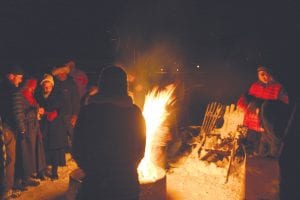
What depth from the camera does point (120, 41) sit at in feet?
30.1

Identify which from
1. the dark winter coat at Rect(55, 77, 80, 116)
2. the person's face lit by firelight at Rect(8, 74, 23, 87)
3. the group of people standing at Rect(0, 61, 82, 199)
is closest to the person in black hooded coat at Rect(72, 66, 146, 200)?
the group of people standing at Rect(0, 61, 82, 199)

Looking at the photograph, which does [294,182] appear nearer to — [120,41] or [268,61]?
[120,41]

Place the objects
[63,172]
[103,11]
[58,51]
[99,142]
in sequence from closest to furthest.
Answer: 1. [99,142]
2. [63,172]
3. [103,11]
4. [58,51]

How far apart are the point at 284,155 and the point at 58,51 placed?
40.6 feet

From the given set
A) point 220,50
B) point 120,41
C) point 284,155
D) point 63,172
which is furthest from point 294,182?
point 220,50

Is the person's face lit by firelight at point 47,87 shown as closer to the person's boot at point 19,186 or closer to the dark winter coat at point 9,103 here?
the dark winter coat at point 9,103

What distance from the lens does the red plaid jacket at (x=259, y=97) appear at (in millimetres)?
6465

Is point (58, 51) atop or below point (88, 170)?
atop

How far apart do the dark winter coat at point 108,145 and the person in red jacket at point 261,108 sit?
365 cm

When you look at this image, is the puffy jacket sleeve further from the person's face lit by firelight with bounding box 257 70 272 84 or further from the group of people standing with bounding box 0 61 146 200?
the person's face lit by firelight with bounding box 257 70 272 84

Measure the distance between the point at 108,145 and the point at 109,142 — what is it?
27mm

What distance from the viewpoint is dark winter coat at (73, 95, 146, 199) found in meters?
3.03

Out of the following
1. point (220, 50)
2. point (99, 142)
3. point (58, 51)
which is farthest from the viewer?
point (220, 50)

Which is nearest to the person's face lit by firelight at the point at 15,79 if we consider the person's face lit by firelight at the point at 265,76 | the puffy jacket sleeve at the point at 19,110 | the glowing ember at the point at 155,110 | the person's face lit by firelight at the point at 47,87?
the puffy jacket sleeve at the point at 19,110
